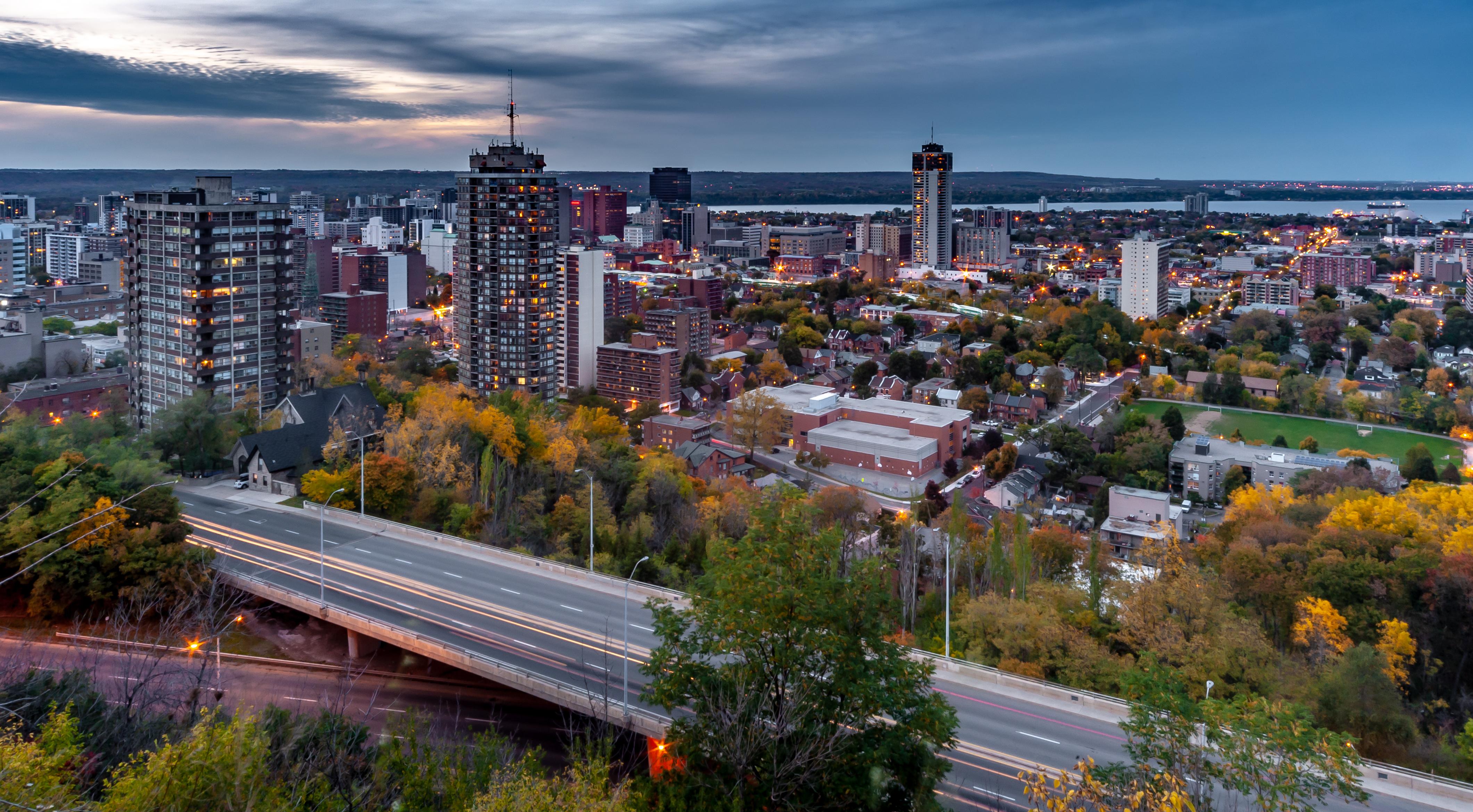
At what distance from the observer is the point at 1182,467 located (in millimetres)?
22031

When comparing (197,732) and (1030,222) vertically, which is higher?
(1030,222)

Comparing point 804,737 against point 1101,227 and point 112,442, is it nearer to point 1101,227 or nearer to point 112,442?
point 112,442

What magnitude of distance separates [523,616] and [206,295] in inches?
594

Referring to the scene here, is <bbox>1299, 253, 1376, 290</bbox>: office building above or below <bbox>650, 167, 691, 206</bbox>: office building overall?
below

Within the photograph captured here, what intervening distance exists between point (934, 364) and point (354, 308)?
2284cm

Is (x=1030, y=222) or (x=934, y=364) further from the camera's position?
(x=1030, y=222)

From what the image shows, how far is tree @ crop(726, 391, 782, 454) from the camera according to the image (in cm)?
2544

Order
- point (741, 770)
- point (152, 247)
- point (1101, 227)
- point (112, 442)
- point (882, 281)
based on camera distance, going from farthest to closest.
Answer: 1. point (1101, 227)
2. point (882, 281)
3. point (152, 247)
4. point (112, 442)
5. point (741, 770)

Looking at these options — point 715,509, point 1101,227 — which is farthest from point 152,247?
point 1101,227

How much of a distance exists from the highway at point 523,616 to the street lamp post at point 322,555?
38 mm

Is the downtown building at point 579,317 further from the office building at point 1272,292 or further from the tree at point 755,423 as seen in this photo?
the office building at point 1272,292

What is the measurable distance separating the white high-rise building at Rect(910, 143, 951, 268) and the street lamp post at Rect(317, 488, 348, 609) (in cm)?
7190

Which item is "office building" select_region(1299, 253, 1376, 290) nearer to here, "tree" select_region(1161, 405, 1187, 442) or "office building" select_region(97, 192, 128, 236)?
"tree" select_region(1161, 405, 1187, 442)

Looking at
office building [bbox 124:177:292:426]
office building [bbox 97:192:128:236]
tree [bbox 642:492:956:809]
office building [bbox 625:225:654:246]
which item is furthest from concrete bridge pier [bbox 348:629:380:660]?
office building [bbox 625:225:654:246]
